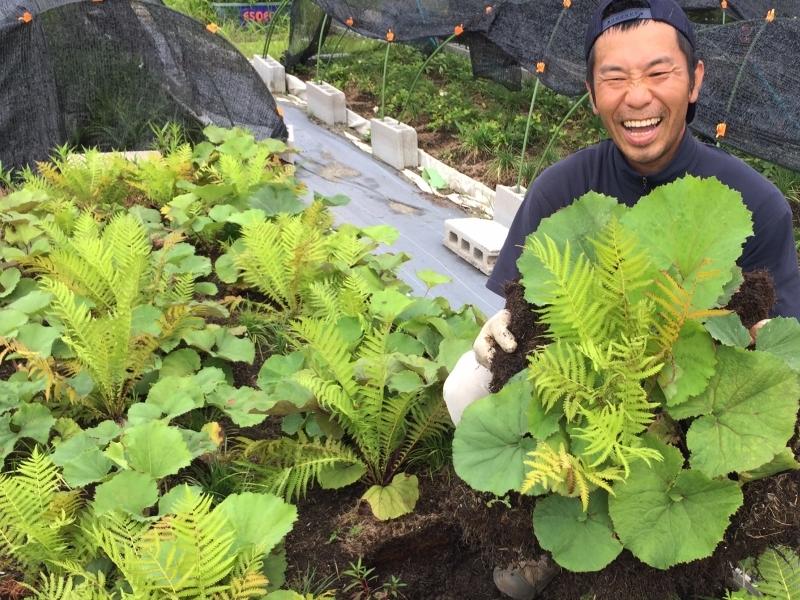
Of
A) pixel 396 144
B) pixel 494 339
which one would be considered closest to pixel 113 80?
pixel 396 144

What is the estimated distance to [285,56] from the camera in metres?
9.57

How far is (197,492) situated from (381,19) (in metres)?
6.05

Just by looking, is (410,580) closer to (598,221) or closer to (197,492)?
(197,492)

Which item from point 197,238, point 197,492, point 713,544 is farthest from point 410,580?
point 197,238

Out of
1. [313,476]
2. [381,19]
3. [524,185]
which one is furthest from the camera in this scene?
[381,19]

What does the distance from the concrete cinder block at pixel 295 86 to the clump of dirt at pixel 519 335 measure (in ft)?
26.1

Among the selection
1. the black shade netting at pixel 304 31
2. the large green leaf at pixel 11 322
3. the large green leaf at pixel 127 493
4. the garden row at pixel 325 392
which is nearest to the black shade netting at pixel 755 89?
the garden row at pixel 325 392

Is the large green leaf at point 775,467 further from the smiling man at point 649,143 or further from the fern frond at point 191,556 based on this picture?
the fern frond at point 191,556

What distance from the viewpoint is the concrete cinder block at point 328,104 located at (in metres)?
7.49

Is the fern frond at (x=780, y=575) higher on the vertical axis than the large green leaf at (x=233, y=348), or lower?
higher

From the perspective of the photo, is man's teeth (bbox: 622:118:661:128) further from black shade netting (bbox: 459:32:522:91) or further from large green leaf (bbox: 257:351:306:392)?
black shade netting (bbox: 459:32:522:91)

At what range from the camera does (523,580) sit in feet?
5.52

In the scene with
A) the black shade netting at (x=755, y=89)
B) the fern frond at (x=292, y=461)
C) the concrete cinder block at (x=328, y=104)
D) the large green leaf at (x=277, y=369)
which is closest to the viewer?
the fern frond at (x=292, y=461)

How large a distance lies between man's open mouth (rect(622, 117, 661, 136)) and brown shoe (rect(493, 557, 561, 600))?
1.06 meters
